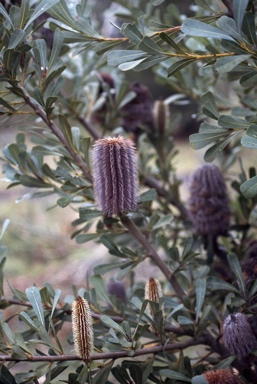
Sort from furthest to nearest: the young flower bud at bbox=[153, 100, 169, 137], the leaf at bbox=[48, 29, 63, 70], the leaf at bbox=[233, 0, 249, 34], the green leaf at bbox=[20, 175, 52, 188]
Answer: the young flower bud at bbox=[153, 100, 169, 137] < the green leaf at bbox=[20, 175, 52, 188] < the leaf at bbox=[48, 29, 63, 70] < the leaf at bbox=[233, 0, 249, 34]

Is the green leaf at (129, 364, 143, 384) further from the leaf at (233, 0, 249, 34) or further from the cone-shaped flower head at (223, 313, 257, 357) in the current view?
the leaf at (233, 0, 249, 34)

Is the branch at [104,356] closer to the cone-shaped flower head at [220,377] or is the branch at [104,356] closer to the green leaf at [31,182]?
the cone-shaped flower head at [220,377]

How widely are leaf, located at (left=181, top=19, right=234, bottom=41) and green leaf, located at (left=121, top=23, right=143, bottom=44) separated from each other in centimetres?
6

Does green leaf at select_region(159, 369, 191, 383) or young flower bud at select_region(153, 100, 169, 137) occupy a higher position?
A: young flower bud at select_region(153, 100, 169, 137)

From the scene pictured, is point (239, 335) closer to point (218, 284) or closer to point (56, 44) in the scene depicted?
point (218, 284)

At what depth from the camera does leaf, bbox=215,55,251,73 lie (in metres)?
0.43

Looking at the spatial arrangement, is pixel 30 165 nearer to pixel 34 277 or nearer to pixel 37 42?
pixel 37 42

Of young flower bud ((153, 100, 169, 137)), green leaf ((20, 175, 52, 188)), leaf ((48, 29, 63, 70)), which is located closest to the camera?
leaf ((48, 29, 63, 70))

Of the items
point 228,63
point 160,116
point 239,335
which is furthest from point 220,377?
point 160,116

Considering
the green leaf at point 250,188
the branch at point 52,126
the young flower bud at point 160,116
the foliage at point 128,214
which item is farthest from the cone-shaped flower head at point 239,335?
the young flower bud at point 160,116

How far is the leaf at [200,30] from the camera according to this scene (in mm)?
430

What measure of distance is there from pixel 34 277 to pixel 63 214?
0.76m

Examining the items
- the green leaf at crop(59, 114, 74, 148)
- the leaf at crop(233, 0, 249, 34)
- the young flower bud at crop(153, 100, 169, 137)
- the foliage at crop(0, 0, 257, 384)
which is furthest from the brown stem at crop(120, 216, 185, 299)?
the young flower bud at crop(153, 100, 169, 137)

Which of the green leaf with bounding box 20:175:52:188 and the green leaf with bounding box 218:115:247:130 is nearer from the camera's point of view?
the green leaf with bounding box 218:115:247:130
